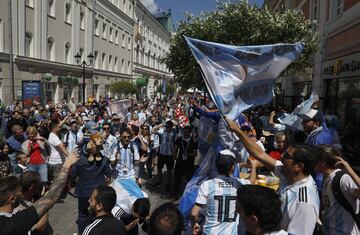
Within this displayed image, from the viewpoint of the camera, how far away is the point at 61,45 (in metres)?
28.8

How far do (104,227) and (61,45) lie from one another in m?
28.3

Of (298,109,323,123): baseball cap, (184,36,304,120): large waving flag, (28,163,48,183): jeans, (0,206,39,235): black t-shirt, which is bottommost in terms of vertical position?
(28,163,48,183): jeans

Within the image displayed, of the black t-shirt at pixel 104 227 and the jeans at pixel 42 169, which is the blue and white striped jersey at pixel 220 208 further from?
the jeans at pixel 42 169

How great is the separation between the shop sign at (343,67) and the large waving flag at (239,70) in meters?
9.08

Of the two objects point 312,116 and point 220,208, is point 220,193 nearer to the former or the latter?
point 220,208

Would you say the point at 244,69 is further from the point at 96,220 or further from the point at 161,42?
the point at 161,42

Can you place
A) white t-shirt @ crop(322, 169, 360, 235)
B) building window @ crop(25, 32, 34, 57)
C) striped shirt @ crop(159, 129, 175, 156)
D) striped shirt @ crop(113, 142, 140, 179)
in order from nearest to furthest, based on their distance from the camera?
1. white t-shirt @ crop(322, 169, 360, 235)
2. striped shirt @ crop(113, 142, 140, 179)
3. striped shirt @ crop(159, 129, 175, 156)
4. building window @ crop(25, 32, 34, 57)

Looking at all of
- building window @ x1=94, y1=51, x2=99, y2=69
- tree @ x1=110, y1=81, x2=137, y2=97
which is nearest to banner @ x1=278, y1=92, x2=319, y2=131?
tree @ x1=110, y1=81, x2=137, y2=97

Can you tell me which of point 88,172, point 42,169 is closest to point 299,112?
point 88,172

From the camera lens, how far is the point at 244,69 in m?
4.64

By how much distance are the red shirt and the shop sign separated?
10756 mm

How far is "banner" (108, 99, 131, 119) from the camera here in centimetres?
1132

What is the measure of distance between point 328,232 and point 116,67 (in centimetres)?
4197

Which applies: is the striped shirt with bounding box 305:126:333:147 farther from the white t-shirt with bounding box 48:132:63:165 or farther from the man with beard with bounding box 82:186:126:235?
the white t-shirt with bounding box 48:132:63:165
